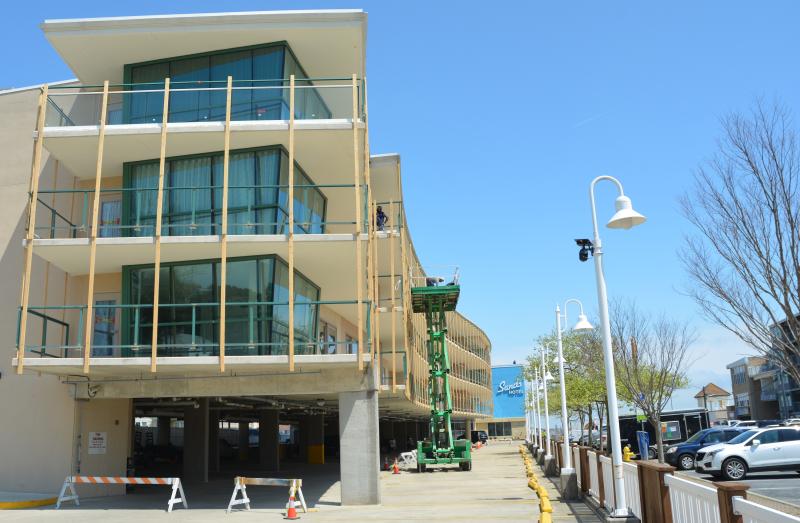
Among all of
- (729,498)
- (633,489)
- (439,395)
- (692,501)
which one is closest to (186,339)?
(633,489)

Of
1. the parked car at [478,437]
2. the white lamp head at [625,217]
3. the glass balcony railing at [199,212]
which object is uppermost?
→ the glass balcony railing at [199,212]

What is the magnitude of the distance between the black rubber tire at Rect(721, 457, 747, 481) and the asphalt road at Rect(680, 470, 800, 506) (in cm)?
30

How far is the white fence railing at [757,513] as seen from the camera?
19.5 feet

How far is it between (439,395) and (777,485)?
17275 mm

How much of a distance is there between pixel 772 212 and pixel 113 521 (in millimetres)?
14829

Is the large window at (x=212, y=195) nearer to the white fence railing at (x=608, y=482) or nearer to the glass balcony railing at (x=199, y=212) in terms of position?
the glass balcony railing at (x=199, y=212)

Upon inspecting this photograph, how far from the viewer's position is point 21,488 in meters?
20.8

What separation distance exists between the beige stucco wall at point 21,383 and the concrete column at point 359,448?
26.3 feet

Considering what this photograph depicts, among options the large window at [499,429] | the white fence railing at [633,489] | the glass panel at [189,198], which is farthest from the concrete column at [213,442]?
the large window at [499,429]

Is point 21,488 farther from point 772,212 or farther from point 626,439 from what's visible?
point 626,439

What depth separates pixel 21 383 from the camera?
2148 cm

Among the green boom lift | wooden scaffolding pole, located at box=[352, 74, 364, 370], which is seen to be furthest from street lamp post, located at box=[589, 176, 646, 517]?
the green boom lift

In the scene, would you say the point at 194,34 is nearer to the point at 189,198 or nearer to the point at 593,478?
the point at 189,198

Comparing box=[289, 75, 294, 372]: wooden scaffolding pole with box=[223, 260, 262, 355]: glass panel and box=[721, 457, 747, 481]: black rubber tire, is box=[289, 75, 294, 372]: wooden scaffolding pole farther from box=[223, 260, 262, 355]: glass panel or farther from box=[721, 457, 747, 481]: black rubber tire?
box=[721, 457, 747, 481]: black rubber tire
